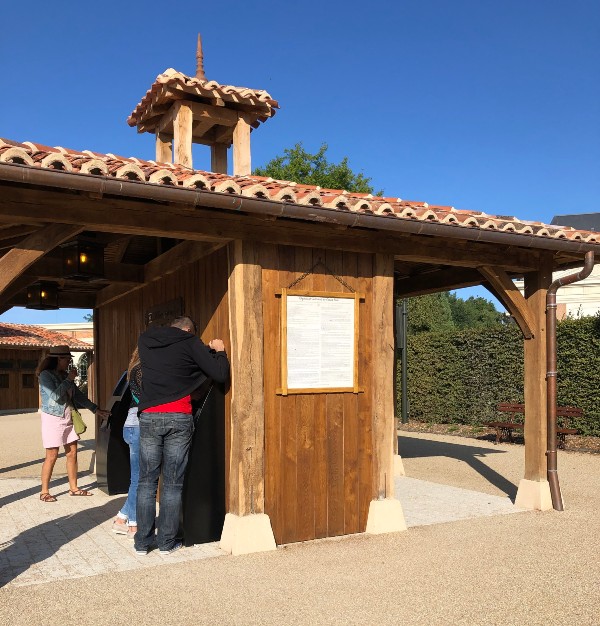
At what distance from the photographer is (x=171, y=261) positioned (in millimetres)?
6535

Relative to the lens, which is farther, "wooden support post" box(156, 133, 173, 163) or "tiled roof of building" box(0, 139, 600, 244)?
"wooden support post" box(156, 133, 173, 163)

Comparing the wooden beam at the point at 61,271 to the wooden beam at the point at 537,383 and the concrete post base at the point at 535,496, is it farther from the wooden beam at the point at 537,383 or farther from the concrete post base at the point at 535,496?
the concrete post base at the point at 535,496

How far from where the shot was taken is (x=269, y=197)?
16.1 ft

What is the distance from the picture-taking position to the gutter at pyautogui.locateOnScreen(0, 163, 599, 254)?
13.5 feet

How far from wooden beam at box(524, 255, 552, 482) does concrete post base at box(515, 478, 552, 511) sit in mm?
57

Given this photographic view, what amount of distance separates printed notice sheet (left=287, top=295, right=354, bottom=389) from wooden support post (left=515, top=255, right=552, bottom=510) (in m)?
2.30

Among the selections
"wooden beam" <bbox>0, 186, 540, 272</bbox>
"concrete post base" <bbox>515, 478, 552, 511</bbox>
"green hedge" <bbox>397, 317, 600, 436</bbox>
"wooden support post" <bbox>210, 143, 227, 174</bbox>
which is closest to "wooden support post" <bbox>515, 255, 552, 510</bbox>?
"concrete post base" <bbox>515, 478, 552, 511</bbox>

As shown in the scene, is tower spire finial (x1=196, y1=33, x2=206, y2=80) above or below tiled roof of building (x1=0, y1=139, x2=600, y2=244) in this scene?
above

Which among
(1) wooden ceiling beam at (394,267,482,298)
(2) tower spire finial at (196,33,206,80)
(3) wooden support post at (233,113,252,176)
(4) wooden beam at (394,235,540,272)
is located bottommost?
(1) wooden ceiling beam at (394,267,482,298)

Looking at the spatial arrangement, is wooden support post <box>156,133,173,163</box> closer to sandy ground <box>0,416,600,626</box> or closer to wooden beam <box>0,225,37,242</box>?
wooden beam <box>0,225,37,242</box>

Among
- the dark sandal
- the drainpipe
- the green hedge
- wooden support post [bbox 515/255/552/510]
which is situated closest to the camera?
the drainpipe

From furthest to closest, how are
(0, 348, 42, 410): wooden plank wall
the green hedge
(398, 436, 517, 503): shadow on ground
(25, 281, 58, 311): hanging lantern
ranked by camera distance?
(0, 348, 42, 410): wooden plank wall, the green hedge, (398, 436, 517, 503): shadow on ground, (25, 281, 58, 311): hanging lantern

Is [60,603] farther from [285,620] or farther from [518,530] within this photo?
[518,530]

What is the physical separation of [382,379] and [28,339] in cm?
2034
